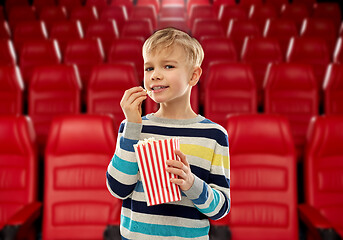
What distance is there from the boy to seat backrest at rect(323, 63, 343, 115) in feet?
4.90

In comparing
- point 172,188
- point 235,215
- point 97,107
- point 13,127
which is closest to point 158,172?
point 172,188

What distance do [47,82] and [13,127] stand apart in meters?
0.68

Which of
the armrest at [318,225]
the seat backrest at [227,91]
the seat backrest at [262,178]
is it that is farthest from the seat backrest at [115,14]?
the armrest at [318,225]

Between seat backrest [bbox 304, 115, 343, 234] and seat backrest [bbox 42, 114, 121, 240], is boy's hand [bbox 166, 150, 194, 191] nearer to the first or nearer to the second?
seat backrest [bbox 42, 114, 121, 240]

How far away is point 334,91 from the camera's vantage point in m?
1.75

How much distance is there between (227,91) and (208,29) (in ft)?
4.52

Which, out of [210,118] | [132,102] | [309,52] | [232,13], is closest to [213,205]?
[132,102]

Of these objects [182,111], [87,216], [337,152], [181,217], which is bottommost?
[87,216]

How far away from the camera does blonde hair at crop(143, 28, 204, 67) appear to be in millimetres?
411

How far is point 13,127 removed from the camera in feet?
3.46

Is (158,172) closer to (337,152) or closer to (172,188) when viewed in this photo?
(172,188)

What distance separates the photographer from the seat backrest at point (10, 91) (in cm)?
172

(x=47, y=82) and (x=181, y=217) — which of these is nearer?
(x=181, y=217)

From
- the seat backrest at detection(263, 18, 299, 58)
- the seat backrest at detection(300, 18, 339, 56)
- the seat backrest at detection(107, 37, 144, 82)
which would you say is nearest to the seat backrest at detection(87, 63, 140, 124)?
the seat backrest at detection(107, 37, 144, 82)
